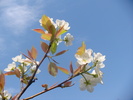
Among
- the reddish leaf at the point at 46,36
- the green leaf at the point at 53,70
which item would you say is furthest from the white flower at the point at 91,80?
the reddish leaf at the point at 46,36

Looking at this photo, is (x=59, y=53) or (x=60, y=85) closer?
(x=60, y=85)

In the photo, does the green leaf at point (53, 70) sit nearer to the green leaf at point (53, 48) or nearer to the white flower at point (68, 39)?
the green leaf at point (53, 48)

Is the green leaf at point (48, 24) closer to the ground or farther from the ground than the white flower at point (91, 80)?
farther from the ground

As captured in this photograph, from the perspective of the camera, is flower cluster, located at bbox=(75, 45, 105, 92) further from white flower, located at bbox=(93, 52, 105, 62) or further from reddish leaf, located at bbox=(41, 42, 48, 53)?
reddish leaf, located at bbox=(41, 42, 48, 53)

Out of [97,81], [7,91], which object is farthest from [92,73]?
[7,91]

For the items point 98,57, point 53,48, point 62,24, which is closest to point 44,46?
point 53,48

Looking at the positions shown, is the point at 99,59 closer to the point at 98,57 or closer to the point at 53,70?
the point at 98,57

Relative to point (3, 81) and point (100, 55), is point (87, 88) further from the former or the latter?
point (3, 81)

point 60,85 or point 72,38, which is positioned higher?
point 72,38
